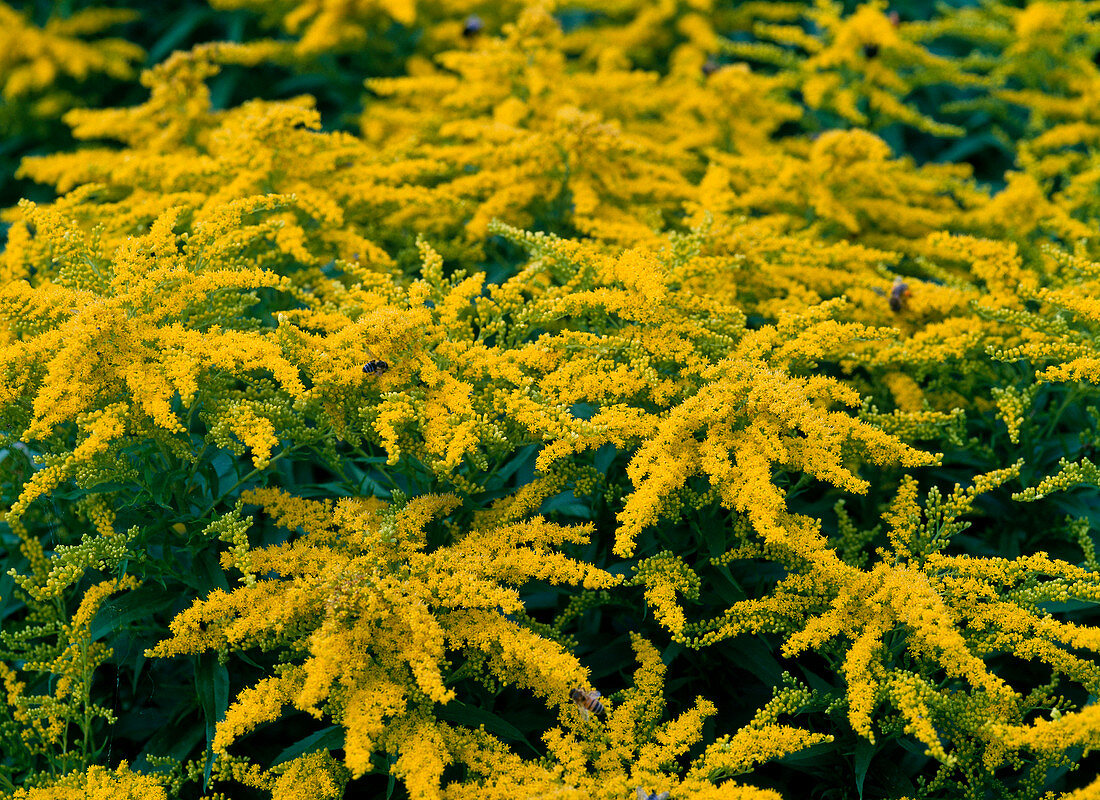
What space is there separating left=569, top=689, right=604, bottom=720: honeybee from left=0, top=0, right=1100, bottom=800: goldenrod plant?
0.01 m

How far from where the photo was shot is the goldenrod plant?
2.80 meters

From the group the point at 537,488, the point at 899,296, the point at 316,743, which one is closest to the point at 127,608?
the point at 316,743

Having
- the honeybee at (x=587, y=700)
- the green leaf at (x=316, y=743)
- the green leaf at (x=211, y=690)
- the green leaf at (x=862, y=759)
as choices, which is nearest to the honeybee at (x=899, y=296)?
the green leaf at (x=862, y=759)

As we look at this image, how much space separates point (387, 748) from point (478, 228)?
2.45m

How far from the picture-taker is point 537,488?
3219mm

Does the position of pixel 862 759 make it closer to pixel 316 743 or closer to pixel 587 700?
pixel 587 700

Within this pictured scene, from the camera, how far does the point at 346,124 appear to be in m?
6.43

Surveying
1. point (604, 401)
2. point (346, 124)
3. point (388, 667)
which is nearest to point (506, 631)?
point (388, 667)

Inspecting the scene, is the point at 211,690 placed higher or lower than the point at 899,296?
lower

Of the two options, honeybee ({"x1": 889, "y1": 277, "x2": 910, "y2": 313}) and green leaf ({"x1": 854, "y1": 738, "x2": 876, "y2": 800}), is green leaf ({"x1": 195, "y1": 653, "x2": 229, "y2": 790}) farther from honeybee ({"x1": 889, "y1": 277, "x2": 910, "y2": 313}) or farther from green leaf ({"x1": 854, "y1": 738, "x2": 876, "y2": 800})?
honeybee ({"x1": 889, "y1": 277, "x2": 910, "y2": 313})

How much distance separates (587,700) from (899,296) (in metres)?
2.30

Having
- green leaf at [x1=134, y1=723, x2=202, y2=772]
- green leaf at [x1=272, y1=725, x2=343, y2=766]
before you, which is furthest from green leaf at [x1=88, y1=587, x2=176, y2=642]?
green leaf at [x1=272, y1=725, x2=343, y2=766]

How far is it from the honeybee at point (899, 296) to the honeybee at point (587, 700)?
2.26 m

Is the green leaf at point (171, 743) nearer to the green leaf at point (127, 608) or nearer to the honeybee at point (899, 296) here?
the green leaf at point (127, 608)
